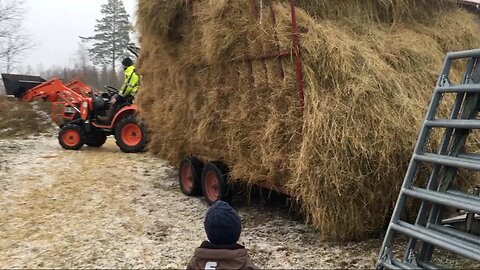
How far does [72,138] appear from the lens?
13281 millimetres

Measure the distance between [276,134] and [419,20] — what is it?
2635 millimetres

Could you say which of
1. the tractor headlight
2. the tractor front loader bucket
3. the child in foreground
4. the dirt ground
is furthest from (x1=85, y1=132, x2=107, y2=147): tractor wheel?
the child in foreground

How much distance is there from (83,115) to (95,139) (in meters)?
0.84

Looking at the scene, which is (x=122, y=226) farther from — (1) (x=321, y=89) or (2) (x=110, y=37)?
(2) (x=110, y=37)

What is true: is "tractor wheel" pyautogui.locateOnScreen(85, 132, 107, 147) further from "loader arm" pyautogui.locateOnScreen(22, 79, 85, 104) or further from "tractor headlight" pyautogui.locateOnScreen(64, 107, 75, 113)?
"loader arm" pyautogui.locateOnScreen(22, 79, 85, 104)

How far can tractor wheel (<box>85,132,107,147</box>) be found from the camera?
1369 centimetres

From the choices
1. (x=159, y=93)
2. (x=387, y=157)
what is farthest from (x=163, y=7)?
(x=387, y=157)

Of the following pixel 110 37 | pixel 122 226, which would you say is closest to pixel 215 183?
pixel 122 226

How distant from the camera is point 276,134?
549 cm

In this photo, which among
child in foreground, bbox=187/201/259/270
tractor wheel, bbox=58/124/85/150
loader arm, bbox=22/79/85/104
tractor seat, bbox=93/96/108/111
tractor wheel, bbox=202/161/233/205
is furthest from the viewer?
loader arm, bbox=22/79/85/104

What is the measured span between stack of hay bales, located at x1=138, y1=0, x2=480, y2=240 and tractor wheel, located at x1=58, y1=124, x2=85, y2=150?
22.1ft

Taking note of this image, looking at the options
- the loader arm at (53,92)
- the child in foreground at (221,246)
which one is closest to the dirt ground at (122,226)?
the child in foreground at (221,246)

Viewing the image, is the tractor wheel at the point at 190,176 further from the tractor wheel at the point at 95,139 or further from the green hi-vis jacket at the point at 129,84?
the tractor wheel at the point at 95,139

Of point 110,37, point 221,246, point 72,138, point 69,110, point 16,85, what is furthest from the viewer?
point 110,37
